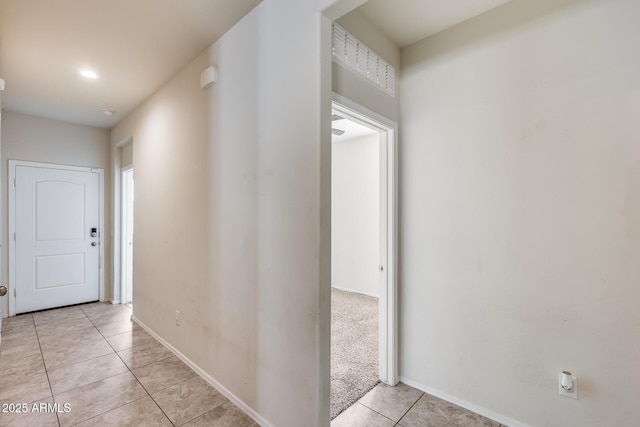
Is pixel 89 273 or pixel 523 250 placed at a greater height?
pixel 523 250

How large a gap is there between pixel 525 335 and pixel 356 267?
11.4ft

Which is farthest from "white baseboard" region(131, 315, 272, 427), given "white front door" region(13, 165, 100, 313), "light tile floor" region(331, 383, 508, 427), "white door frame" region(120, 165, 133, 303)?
"white front door" region(13, 165, 100, 313)

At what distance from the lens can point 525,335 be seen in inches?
72.2

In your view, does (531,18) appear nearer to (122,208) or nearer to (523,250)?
(523,250)

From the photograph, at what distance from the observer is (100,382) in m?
2.35

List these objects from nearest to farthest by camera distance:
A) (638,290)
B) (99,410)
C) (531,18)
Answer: (638,290) → (531,18) → (99,410)

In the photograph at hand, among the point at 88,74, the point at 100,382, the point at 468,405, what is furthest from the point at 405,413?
the point at 88,74

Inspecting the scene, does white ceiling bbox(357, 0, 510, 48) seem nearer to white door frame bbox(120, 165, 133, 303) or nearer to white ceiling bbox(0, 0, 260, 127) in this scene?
white ceiling bbox(0, 0, 260, 127)

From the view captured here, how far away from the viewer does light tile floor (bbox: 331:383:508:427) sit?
1.90m

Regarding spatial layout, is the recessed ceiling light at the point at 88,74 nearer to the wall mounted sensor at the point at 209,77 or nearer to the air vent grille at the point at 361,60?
the wall mounted sensor at the point at 209,77

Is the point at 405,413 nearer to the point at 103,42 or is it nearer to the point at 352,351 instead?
the point at 352,351

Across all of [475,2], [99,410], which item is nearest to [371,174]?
[475,2]

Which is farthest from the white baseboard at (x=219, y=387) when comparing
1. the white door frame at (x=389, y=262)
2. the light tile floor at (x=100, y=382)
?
the white door frame at (x=389, y=262)

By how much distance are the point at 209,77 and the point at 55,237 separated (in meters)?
3.70
